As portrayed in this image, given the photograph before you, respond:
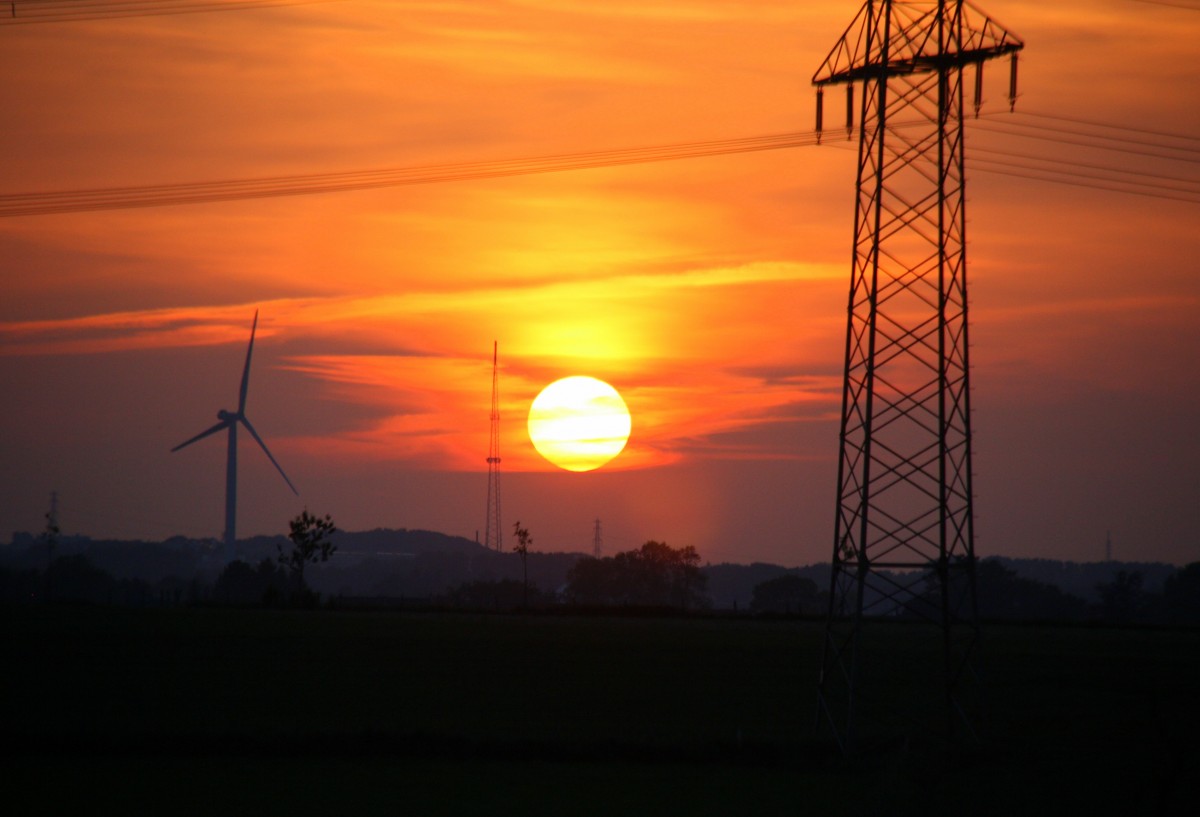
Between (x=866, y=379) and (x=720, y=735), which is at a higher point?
(x=866, y=379)

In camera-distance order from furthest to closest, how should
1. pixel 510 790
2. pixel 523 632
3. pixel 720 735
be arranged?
1. pixel 523 632
2. pixel 720 735
3. pixel 510 790

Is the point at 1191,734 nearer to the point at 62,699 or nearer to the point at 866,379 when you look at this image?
the point at 866,379

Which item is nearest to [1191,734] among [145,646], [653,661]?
[653,661]

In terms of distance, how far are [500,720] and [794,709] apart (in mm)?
11764

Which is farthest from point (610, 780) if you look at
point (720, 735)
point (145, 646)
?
point (145, 646)

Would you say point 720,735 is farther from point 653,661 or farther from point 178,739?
point 653,661

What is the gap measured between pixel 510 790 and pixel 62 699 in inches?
888

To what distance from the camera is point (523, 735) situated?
39.9m

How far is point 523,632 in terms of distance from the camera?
3561 inches

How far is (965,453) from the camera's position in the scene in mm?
35906

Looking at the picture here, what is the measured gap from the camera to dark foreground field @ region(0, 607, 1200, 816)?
1193 inches

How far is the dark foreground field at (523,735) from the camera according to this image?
30.3 meters

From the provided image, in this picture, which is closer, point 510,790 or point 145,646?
point 510,790

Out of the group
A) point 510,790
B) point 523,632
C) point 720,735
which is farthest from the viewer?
point 523,632
